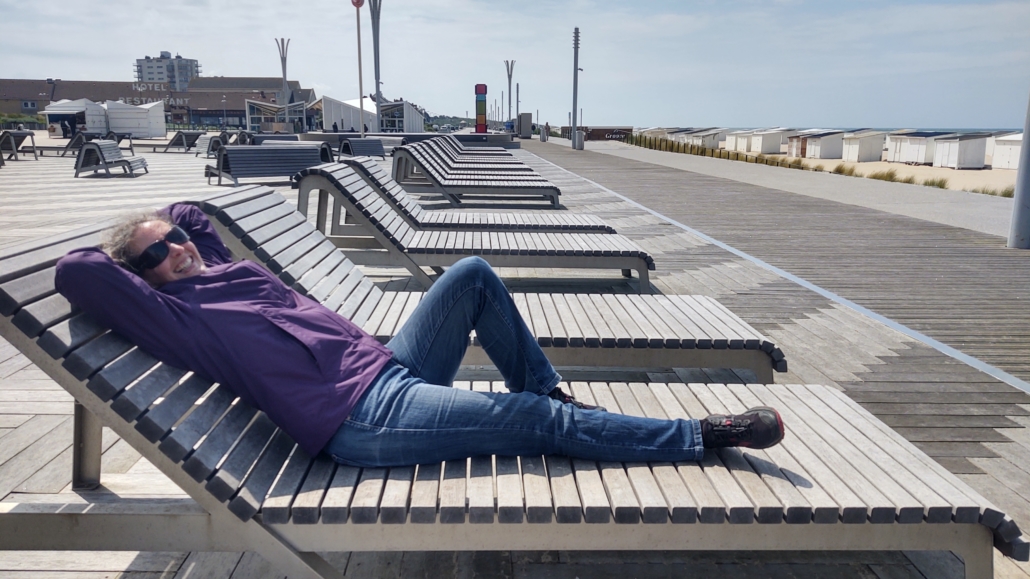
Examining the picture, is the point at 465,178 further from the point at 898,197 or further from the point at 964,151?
the point at 964,151

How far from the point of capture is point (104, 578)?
2434 millimetres

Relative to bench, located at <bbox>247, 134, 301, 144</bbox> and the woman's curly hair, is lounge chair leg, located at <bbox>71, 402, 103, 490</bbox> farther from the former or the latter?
bench, located at <bbox>247, 134, 301, 144</bbox>

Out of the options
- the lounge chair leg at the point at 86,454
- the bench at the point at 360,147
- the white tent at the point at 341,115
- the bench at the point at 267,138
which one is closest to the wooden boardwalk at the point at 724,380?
the lounge chair leg at the point at 86,454

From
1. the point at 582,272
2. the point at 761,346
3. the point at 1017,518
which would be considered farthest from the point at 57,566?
the point at 582,272

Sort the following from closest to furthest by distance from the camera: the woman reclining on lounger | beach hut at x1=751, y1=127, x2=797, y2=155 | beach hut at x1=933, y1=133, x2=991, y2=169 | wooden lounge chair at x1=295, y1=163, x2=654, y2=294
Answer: the woman reclining on lounger → wooden lounge chair at x1=295, y1=163, x2=654, y2=294 → beach hut at x1=933, y1=133, x2=991, y2=169 → beach hut at x1=751, y1=127, x2=797, y2=155

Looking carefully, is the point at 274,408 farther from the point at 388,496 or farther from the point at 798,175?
the point at 798,175

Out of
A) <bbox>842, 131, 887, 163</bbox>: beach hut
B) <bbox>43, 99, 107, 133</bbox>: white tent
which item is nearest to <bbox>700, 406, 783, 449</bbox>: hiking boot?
<bbox>842, 131, 887, 163</bbox>: beach hut

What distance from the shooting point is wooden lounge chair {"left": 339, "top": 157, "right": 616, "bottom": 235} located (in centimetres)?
674

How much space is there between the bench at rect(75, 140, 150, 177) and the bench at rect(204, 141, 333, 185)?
2779 mm

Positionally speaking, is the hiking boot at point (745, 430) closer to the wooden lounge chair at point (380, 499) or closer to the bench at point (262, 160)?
the wooden lounge chair at point (380, 499)

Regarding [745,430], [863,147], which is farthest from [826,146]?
[745,430]

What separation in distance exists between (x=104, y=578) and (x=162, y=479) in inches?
17.4

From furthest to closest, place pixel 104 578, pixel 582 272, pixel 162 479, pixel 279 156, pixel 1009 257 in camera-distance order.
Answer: pixel 279 156 → pixel 1009 257 → pixel 582 272 → pixel 162 479 → pixel 104 578

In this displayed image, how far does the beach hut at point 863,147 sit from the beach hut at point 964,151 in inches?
194
